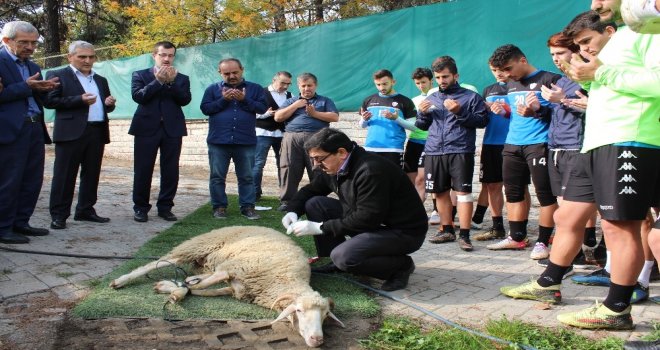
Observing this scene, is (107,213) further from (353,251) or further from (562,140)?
(562,140)

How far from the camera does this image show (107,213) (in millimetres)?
6902

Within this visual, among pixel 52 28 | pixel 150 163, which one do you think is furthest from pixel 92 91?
pixel 52 28

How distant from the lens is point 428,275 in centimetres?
457

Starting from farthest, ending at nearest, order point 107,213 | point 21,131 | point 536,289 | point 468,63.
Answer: point 468,63, point 107,213, point 21,131, point 536,289

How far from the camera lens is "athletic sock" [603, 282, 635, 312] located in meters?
3.13

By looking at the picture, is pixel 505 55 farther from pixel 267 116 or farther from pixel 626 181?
pixel 267 116

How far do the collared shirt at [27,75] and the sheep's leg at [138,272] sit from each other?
97.9 inches

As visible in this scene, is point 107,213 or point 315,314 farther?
point 107,213

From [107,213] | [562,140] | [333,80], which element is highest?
[333,80]

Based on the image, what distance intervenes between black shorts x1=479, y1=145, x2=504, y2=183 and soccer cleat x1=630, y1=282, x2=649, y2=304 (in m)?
2.37

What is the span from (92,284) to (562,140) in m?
4.10

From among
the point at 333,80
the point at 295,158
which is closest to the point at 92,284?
the point at 295,158

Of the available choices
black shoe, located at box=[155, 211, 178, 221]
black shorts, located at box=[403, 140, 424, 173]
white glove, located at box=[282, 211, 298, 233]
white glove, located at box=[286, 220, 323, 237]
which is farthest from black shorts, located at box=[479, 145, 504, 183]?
black shoe, located at box=[155, 211, 178, 221]

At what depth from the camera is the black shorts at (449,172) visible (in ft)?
18.2
